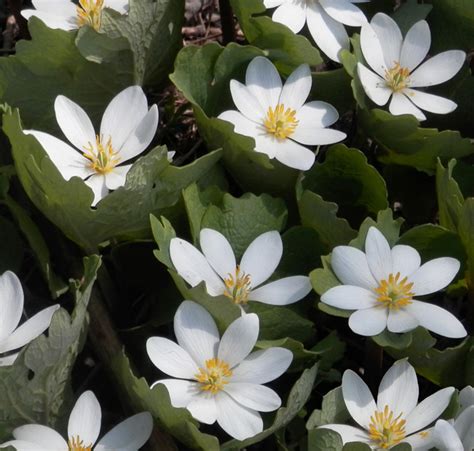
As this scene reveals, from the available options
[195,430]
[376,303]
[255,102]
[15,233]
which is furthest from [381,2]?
[195,430]

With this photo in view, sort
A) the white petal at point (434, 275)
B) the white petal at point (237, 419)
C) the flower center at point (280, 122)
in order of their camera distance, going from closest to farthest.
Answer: the white petal at point (237, 419) → the white petal at point (434, 275) → the flower center at point (280, 122)

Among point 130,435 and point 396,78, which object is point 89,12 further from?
point 130,435

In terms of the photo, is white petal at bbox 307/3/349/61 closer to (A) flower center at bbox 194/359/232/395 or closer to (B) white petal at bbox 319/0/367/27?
(B) white petal at bbox 319/0/367/27

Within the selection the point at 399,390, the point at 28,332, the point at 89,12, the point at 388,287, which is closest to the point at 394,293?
the point at 388,287

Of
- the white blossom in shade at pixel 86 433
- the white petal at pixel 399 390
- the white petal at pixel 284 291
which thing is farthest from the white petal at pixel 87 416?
the white petal at pixel 399 390

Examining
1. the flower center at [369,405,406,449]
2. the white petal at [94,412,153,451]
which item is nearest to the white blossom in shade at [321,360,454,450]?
the flower center at [369,405,406,449]

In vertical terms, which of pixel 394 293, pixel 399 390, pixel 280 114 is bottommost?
pixel 399 390

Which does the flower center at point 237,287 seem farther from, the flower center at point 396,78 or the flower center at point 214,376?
the flower center at point 396,78
